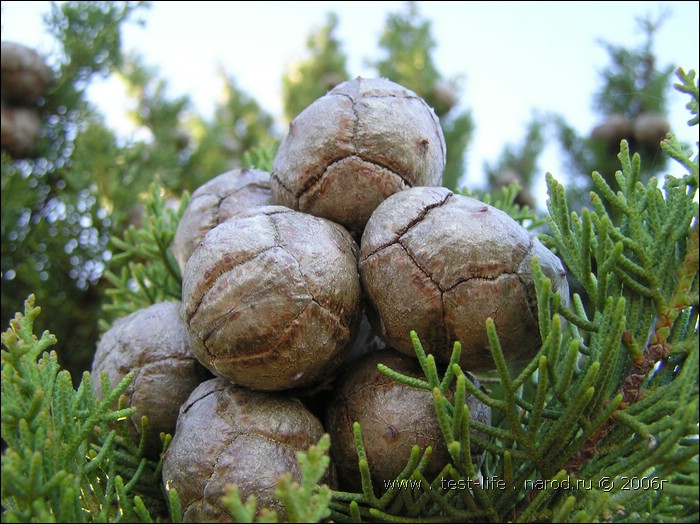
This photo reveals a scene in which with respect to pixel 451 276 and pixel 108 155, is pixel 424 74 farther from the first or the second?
pixel 451 276

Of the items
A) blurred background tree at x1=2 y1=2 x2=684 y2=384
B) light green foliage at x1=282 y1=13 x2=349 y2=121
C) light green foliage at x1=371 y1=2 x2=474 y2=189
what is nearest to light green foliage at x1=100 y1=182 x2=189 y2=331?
blurred background tree at x1=2 y1=2 x2=684 y2=384

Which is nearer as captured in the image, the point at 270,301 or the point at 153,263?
the point at 270,301

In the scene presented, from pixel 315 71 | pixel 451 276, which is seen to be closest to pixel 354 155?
pixel 451 276

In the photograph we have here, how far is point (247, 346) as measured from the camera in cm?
124

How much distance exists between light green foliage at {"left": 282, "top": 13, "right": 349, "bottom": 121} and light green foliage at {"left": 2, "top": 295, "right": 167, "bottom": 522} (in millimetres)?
3685

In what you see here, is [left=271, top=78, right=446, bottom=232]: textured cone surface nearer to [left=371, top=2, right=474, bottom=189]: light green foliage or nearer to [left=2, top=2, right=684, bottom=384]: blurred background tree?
[left=2, top=2, right=684, bottom=384]: blurred background tree

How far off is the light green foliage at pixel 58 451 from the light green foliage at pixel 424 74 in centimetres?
295

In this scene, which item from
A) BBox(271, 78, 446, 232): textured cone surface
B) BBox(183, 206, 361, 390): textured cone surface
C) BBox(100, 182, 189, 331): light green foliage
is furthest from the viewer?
BBox(100, 182, 189, 331): light green foliage

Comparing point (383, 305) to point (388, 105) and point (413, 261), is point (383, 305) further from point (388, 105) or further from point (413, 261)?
point (388, 105)

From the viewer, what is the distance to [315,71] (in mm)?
5238

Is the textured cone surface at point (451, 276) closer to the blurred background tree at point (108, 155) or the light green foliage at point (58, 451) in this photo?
the light green foliage at point (58, 451)

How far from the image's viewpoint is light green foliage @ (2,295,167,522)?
3.59ft

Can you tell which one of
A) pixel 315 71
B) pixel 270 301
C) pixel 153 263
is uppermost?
pixel 270 301

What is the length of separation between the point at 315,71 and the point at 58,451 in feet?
14.4
